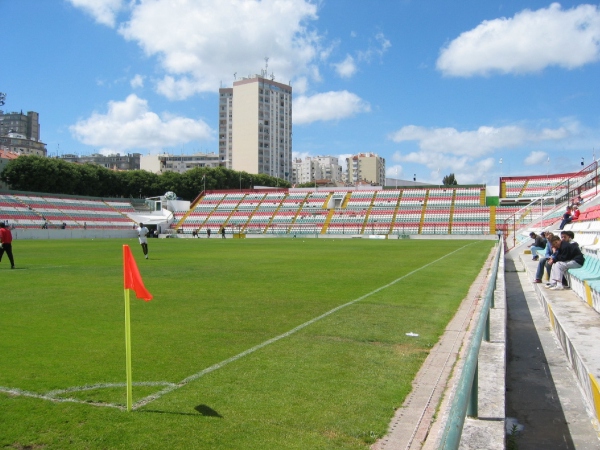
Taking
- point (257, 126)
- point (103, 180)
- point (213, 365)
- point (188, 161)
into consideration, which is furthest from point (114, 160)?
point (213, 365)

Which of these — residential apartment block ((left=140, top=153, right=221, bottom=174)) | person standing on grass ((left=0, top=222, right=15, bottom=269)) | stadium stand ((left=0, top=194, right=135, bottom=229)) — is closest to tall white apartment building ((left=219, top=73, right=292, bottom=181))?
residential apartment block ((left=140, top=153, right=221, bottom=174))

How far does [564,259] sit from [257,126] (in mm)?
148783

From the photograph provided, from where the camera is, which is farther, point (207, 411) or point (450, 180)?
point (450, 180)

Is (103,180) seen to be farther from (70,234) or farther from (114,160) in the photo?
(114,160)

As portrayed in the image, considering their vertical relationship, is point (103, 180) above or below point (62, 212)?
above

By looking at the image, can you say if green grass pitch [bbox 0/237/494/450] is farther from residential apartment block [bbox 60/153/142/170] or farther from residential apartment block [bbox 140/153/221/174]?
residential apartment block [bbox 60/153/142/170]

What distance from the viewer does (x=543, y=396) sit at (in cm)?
579

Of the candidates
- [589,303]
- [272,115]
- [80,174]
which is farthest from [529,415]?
[272,115]

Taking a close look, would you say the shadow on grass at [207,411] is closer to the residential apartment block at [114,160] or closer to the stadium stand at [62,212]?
the stadium stand at [62,212]

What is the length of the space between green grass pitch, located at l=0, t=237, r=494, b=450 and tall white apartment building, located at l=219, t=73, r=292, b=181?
487ft

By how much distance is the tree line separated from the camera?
82.7 meters

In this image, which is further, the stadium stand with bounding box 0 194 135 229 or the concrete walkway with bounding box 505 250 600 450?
the stadium stand with bounding box 0 194 135 229

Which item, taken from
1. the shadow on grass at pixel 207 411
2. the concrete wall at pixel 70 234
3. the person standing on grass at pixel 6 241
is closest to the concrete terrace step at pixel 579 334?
the shadow on grass at pixel 207 411

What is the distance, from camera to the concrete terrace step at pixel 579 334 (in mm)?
5344
